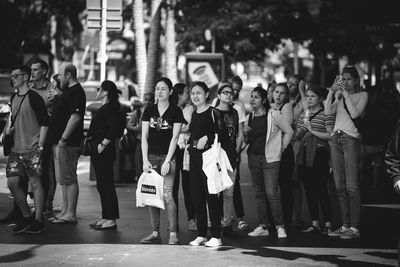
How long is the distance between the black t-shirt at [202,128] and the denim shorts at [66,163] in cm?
209

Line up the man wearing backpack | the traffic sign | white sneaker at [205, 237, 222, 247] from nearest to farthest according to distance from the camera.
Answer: white sneaker at [205, 237, 222, 247], the man wearing backpack, the traffic sign

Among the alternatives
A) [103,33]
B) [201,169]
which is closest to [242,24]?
[103,33]

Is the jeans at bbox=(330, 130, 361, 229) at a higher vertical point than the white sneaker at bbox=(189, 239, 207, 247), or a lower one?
higher

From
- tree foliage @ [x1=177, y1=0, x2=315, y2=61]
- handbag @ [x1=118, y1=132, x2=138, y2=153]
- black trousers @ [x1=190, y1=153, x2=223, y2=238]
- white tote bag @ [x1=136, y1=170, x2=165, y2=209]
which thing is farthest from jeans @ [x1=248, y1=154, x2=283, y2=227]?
tree foliage @ [x1=177, y1=0, x2=315, y2=61]

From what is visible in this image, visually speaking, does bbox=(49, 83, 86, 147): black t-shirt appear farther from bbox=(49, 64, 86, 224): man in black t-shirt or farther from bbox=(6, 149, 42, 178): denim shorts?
bbox=(6, 149, 42, 178): denim shorts

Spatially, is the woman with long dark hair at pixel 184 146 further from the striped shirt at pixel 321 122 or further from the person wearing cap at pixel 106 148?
the striped shirt at pixel 321 122

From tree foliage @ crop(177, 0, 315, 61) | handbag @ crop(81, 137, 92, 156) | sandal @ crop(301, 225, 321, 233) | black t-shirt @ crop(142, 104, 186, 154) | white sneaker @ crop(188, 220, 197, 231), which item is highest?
tree foliage @ crop(177, 0, 315, 61)

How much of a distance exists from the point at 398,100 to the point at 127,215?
22.4 feet

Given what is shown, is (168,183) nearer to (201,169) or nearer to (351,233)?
(201,169)

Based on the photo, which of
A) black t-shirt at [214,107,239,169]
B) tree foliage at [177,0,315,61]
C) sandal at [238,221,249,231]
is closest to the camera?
black t-shirt at [214,107,239,169]

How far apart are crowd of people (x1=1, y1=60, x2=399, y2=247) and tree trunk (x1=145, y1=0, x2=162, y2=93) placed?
12.8 m

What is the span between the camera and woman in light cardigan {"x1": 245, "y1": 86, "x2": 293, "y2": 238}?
1091 centimetres

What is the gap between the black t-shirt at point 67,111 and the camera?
38.2ft

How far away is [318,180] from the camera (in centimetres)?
1147
